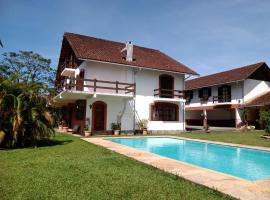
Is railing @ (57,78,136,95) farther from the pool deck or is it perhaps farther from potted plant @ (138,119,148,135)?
the pool deck

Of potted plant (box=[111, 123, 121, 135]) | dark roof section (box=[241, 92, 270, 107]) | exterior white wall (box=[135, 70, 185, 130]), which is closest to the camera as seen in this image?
potted plant (box=[111, 123, 121, 135])

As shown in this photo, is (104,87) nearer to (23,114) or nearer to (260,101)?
(23,114)

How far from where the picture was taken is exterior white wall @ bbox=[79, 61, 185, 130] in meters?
20.3

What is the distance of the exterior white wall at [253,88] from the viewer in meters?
29.0

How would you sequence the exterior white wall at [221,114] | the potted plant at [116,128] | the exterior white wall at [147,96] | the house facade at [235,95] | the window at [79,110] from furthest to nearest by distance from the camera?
the exterior white wall at [221,114], the house facade at [235,95], the exterior white wall at [147,96], the window at [79,110], the potted plant at [116,128]

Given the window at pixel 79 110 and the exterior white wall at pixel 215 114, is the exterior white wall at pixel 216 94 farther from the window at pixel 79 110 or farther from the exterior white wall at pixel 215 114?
the window at pixel 79 110

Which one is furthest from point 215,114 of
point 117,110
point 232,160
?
point 232,160

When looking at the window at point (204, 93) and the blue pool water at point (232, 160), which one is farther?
the window at point (204, 93)

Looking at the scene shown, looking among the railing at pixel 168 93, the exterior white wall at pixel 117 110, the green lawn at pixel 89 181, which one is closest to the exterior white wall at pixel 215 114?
the railing at pixel 168 93

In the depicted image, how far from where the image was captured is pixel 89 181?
552 cm

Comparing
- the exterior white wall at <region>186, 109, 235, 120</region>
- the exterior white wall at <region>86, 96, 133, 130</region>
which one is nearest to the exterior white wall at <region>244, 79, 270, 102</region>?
the exterior white wall at <region>186, 109, 235, 120</region>

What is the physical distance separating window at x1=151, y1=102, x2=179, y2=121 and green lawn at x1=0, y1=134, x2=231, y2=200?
1508cm

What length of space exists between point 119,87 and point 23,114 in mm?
11067

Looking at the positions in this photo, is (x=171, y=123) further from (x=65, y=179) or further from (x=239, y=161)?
(x=65, y=179)
